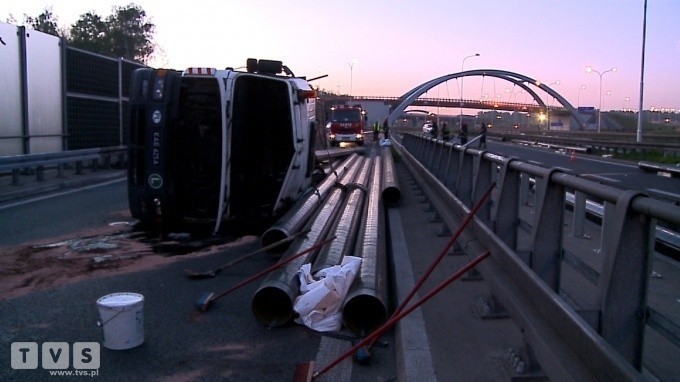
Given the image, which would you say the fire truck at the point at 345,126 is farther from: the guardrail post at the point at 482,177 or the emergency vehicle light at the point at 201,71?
the guardrail post at the point at 482,177

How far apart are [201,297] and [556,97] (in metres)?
119

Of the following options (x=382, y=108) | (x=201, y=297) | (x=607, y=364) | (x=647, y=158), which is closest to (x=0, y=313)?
(x=201, y=297)

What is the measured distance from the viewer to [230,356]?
618 cm

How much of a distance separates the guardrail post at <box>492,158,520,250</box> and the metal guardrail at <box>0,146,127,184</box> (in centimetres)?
1383

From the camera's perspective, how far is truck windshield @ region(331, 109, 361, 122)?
52.2 metres

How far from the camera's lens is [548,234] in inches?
203

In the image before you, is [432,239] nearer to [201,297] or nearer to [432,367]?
[201,297]

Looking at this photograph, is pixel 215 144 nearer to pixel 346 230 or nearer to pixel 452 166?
pixel 346 230

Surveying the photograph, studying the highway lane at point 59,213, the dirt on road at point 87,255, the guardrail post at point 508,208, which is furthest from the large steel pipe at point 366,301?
the highway lane at point 59,213

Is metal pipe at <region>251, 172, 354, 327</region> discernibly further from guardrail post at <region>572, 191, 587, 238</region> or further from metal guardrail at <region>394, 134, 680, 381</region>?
guardrail post at <region>572, 191, 587, 238</region>

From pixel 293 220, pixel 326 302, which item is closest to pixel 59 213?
pixel 293 220

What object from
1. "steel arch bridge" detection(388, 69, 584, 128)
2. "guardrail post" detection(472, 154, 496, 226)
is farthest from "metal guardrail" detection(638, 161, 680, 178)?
"steel arch bridge" detection(388, 69, 584, 128)

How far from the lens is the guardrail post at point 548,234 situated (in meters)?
5.05

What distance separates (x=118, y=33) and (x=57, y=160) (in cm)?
4636
